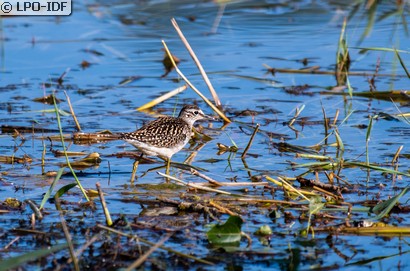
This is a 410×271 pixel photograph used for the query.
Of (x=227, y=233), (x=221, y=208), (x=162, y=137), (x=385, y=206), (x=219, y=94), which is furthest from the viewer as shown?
(x=219, y=94)

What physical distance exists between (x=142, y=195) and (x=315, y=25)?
8.96 m

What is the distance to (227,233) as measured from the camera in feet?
22.0

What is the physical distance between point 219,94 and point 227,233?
6.13 meters

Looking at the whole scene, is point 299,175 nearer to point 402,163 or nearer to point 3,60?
point 402,163

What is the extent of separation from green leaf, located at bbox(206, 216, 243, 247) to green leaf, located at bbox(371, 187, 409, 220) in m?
1.15

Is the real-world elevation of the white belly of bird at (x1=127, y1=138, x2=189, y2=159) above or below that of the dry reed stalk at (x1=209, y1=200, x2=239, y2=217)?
above

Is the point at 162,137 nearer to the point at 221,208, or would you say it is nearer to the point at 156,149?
the point at 156,149

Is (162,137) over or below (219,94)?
below

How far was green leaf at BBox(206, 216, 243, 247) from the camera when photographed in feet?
21.9

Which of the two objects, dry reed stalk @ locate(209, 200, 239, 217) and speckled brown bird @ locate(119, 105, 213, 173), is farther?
speckled brown bird @ locate(119, 105, 213, 173)

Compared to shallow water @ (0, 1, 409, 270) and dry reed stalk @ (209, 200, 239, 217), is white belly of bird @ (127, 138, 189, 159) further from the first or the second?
dry reed stalk @ (209, 200, 239, 217)

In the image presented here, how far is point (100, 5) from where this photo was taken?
1781cm

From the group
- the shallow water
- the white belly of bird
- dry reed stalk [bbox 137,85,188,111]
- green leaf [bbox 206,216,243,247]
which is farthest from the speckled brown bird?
green leaf [bbox 206,216,243,247]

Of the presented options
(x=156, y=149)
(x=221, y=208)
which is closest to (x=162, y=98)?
(x=156, y=149)
